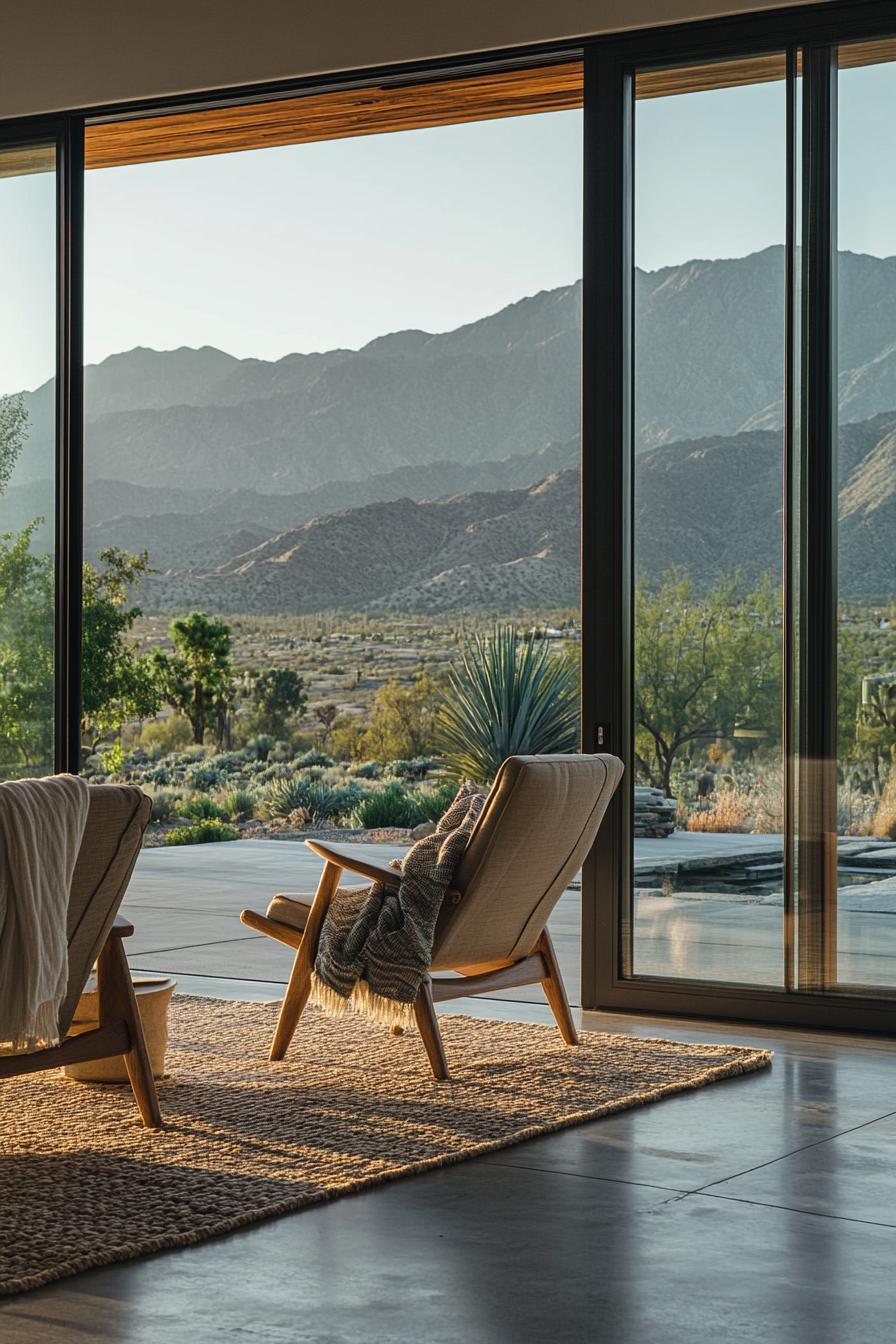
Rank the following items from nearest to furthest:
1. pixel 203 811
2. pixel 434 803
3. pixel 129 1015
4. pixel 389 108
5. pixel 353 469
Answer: pixel 129 1015, pixel 389 108, pixel 434 803, pixel 203 811, pixel 353 469

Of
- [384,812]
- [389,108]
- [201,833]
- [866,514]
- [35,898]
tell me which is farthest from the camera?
[201,833]

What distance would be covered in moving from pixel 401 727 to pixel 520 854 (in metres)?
13.9

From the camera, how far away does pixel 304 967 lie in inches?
163

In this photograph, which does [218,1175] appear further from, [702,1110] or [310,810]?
[310,810]

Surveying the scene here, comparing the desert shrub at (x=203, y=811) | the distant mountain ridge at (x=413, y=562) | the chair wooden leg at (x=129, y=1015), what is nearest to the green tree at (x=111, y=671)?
the desert shrub at (x=203, y=811)

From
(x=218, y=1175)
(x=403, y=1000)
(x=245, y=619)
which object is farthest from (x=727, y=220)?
(x=245, y=619)

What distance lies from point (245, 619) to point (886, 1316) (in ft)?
59.3

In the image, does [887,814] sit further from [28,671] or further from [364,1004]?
[28,671]

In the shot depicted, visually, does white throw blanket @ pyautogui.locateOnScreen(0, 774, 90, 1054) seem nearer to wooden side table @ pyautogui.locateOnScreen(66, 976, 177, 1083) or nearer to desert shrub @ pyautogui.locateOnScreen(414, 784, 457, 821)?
wooden side table @ pyautogui.locateOnScreen(66, 976, 177, 1083)

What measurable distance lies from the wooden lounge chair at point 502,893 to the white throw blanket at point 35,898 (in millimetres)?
789

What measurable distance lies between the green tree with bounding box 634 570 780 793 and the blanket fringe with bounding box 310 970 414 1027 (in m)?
1.38

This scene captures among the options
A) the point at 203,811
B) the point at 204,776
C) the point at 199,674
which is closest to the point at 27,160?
the point at 203,811

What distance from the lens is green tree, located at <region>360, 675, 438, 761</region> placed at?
17.9m

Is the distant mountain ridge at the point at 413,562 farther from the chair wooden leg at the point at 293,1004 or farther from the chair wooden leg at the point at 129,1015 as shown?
the chair wooden leg at the point at 129,1015
